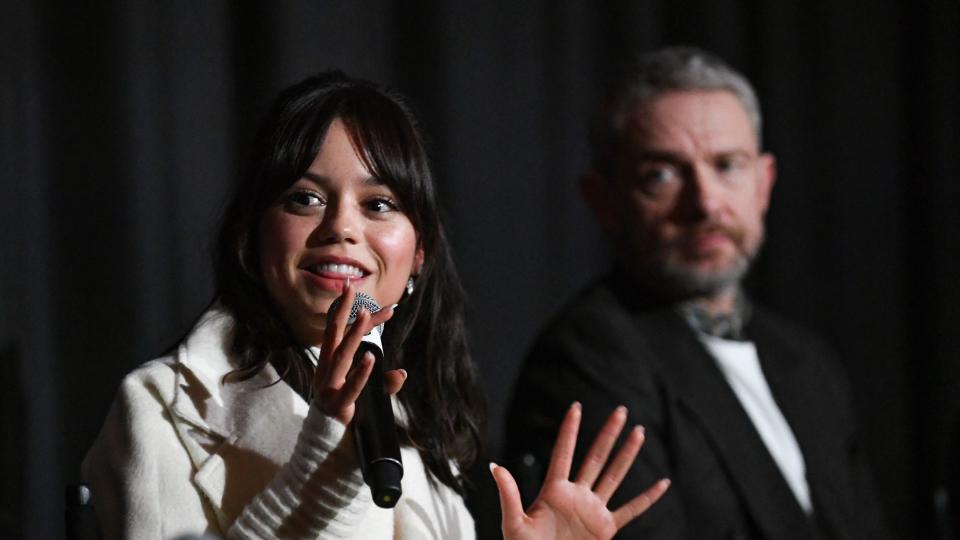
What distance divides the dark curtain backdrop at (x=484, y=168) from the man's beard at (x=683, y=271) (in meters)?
0.37

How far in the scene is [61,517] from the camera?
1.88 meters

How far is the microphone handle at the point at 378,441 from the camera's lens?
3.53 feet

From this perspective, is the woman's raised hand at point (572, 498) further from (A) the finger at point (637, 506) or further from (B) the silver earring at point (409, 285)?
(B) the silver earring at point (409, 285)

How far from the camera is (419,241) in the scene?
1550mm

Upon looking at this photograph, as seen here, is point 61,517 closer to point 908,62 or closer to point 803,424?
point 803,424

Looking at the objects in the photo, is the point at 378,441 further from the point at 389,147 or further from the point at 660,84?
the point at 660,84

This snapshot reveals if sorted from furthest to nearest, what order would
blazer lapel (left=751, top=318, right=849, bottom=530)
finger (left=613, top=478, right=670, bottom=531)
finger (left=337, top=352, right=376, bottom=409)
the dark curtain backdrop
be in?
1. blazer lapel (left=751, top=318, right=849, bottom=530)
2. the dark curtain backdrop
3. finger (left=613, top=478, right=670, bottom=531)
4. finger (left=337, top=352, right=376, bottom=409)

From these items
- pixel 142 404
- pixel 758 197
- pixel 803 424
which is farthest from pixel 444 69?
pixel 142 404

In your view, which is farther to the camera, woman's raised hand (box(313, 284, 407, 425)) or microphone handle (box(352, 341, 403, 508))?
woman's raised hand (box(313, 284, 407, 425))

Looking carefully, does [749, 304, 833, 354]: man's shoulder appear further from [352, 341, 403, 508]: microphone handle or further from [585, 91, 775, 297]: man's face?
[352, 341, 403, 508]: microphone handle

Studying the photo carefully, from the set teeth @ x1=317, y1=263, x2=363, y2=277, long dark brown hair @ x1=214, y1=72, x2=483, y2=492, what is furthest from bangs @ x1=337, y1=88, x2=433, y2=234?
teeth @ x1=317, y1=263, x2=363, y2=277

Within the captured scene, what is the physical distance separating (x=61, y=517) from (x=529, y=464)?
0.70 metres

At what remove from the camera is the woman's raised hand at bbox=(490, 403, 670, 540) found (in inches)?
57.7

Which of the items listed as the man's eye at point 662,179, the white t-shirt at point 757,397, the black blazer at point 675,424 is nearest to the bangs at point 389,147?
the black blazer at point 675,424
